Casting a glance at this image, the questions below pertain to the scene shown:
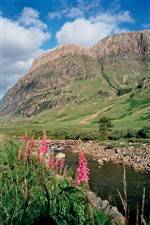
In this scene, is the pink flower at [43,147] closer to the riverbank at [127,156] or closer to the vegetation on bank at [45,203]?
the vegetation on bank at [45,203]

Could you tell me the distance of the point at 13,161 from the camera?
42.8 ft

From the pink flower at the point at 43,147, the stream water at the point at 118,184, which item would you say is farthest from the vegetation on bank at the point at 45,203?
the stream water at the point at 118,184

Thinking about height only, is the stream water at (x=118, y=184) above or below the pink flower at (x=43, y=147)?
below

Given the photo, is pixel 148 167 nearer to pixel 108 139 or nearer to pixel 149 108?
pixel 108 139

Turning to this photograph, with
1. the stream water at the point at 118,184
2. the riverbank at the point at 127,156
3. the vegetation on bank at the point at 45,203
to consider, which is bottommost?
the stream water at the point at 118,184

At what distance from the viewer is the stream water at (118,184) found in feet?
95.7

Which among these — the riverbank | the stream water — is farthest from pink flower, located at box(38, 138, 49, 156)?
the riverbank

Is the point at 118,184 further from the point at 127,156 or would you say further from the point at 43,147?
the point at 43,147

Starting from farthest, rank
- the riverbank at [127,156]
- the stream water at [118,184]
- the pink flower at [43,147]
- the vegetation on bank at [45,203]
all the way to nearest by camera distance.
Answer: the riverbank at [127,156] < the stream water at [118,184] < the pink flower at [43,147] < the vegetation on bank at [45,203]

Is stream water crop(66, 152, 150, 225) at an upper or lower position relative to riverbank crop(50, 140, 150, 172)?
lower

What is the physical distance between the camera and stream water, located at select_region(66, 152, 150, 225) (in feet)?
95.7

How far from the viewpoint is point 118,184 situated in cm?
3884

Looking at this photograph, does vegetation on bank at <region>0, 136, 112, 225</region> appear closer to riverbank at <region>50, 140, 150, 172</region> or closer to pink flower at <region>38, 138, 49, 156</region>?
pink flower at <region>38, 138, 49, 156</region>

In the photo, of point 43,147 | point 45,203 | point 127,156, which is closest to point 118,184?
point 127,156
